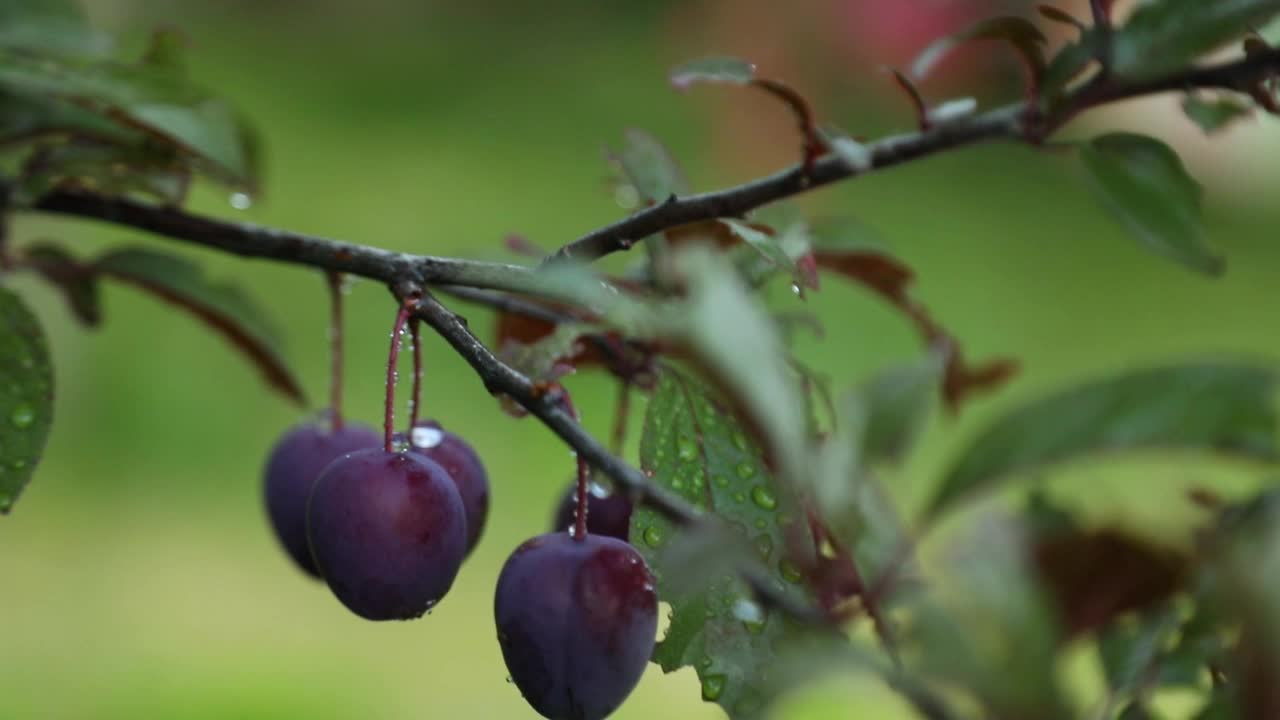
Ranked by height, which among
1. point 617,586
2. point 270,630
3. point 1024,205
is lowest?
point 1024,205

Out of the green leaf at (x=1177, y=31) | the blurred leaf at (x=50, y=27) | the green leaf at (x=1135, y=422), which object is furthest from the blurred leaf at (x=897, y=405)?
the blurred leaf at (x=50, y=27)

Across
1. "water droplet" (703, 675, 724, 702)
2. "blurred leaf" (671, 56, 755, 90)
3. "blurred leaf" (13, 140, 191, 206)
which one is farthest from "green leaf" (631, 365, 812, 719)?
"blurred leaf" (13, 140, 191, 206)

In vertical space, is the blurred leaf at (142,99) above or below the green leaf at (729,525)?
above

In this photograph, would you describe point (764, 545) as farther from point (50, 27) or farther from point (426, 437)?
point (50, 27)

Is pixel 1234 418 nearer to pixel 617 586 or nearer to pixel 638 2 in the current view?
pixel 617 586

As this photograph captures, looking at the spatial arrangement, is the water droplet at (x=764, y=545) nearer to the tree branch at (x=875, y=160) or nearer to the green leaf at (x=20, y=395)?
the tree branch at (x=875, y=160)

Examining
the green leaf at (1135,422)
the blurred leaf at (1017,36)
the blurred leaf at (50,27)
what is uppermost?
the blurred leaf at (50,27)

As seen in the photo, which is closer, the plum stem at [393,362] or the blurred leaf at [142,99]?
the plum stem at [393,362]

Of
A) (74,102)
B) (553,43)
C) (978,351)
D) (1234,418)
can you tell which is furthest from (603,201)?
(1234,418)
